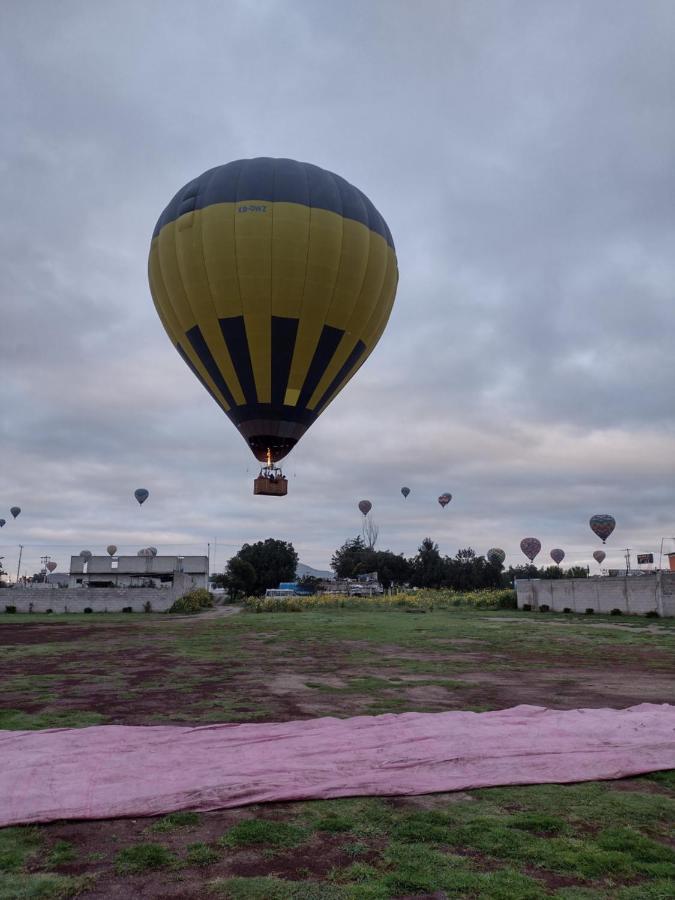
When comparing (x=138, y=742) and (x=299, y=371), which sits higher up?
(x=299, y=371)

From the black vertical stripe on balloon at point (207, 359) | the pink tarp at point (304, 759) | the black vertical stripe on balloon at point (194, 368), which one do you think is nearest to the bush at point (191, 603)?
the black vertical stripe on balloon at point (194, 368)

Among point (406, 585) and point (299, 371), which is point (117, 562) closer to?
point (406, 585)

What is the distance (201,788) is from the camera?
19.0ft

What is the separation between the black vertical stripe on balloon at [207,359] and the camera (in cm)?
2161

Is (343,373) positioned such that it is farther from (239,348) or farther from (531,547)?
(531,547)

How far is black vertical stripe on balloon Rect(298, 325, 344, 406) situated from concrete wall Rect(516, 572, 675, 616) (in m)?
21.7

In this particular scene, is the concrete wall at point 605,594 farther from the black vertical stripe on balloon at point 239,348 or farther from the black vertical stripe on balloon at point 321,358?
the black vertical stripe on balloon at point 239,348

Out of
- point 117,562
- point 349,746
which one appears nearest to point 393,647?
point 349,746

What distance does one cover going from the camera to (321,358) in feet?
71.5

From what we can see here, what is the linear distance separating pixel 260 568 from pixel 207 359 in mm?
61671

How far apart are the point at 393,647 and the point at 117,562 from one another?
59502mm

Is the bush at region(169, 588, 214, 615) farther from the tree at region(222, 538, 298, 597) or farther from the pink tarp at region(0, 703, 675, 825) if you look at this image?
the pink tarp at region(0, 703, 675, 825)

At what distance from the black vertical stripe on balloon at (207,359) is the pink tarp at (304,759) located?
15.6 metres

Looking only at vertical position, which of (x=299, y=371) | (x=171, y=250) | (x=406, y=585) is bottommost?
(x=406, y=585)
